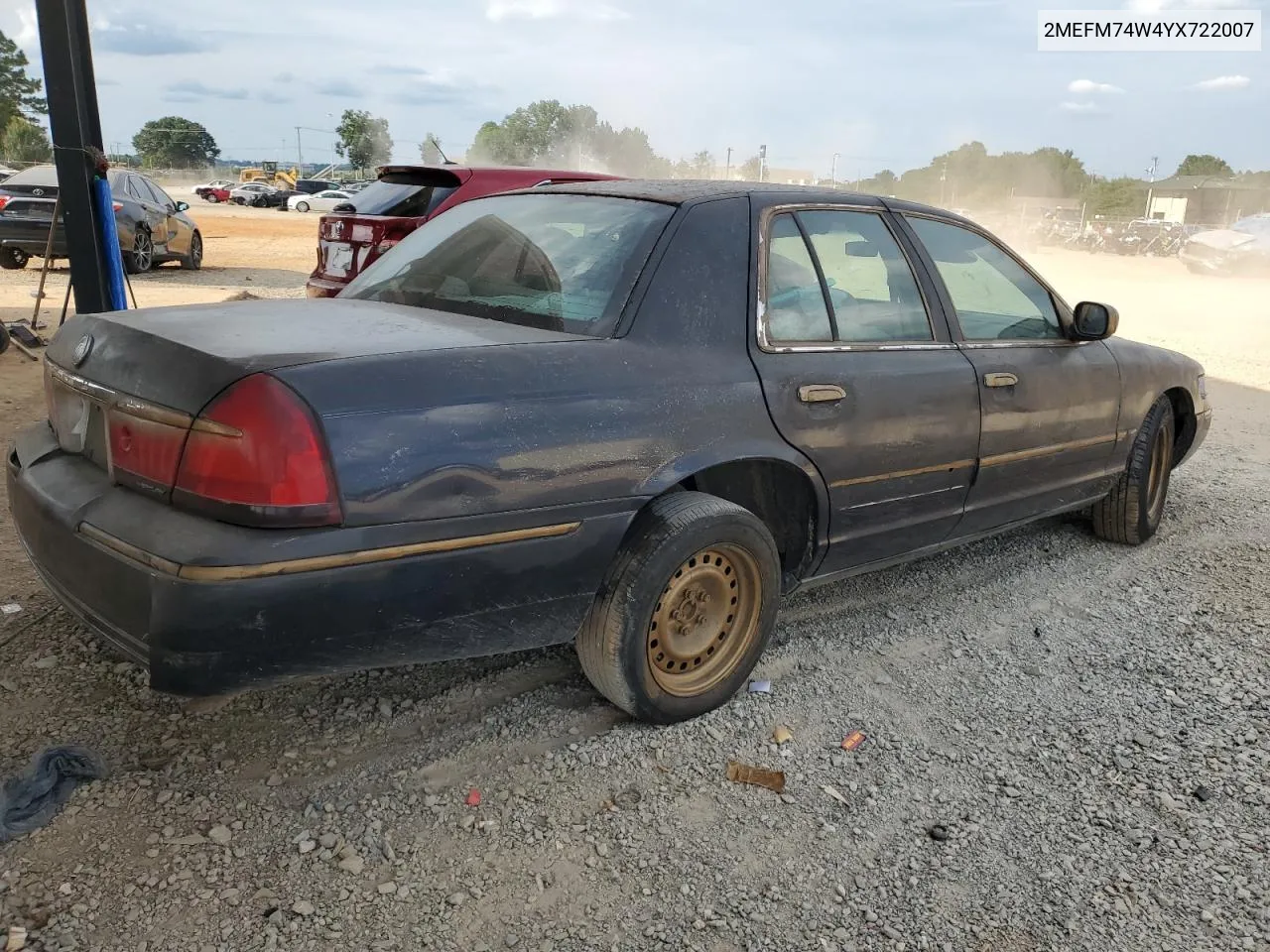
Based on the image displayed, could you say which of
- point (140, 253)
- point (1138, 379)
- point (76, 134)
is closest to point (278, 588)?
point (1138, 379)

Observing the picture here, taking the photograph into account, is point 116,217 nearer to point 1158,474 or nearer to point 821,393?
point 821,393

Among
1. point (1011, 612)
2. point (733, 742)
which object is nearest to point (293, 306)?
point (733, 742)

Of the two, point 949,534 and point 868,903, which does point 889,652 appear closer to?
point 949,534

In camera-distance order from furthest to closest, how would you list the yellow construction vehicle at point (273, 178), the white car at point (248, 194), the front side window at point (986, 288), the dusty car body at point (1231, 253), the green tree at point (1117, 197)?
1. the yellow construction vehicle at point (273, 178)
2. the green tree at point (1117, 197)
3. the white car at point (248, 194)
4. the dusty car body at point (1231, 253)
5. the front side window at point (986, 288)

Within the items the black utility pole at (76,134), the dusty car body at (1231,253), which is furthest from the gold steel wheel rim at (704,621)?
the dusty car body at (1231,253)

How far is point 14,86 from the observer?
70.8 m

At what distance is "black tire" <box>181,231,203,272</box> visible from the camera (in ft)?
49.5

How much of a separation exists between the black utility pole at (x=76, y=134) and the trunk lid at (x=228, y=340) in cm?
373

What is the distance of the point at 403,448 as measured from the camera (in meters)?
2.21

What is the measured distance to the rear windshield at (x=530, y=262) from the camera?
282cm

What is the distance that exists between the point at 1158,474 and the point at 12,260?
15.1 m

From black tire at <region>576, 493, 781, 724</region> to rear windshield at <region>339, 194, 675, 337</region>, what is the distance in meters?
0.59

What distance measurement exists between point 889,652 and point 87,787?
8.24 ft

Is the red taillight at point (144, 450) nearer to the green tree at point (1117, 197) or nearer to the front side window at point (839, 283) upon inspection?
the front side window at point (839, 283)
